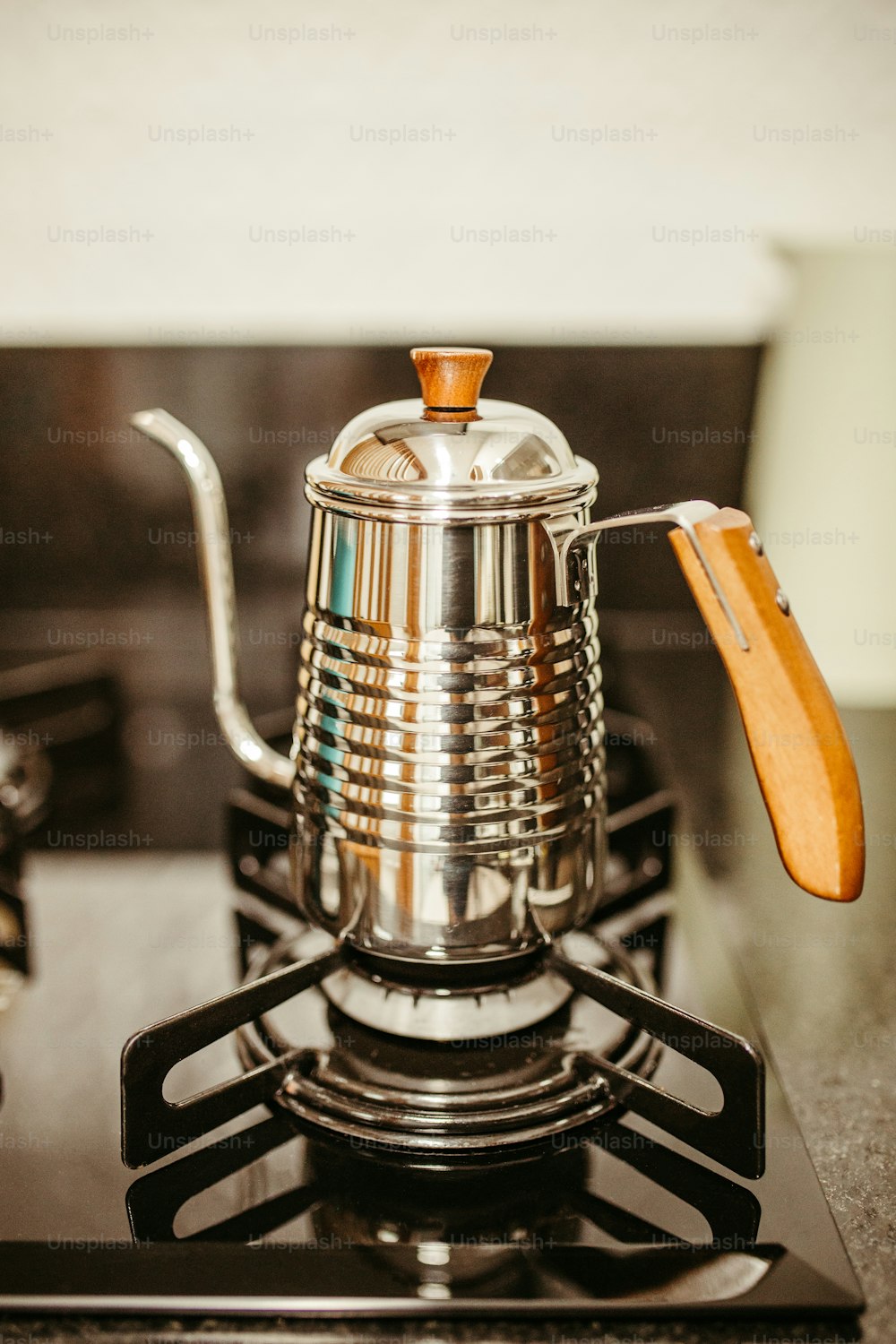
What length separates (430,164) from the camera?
86cm

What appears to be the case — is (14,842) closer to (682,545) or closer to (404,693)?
(404,693)

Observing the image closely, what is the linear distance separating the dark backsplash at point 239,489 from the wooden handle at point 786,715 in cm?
42

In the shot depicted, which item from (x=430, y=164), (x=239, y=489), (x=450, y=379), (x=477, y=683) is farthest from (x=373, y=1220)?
(x=430, y=164)

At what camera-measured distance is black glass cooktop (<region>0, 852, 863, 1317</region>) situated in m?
0.38

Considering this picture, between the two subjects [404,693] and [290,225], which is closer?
[404,693]

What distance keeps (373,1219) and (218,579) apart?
12.1 inches

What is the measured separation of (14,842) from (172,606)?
0.31 metres

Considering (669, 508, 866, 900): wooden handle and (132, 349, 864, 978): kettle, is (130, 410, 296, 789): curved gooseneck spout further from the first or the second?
(669, 508, 866, 900): wooden handle

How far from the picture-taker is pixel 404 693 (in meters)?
0.47

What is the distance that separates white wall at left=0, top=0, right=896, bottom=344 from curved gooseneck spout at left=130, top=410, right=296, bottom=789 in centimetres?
41

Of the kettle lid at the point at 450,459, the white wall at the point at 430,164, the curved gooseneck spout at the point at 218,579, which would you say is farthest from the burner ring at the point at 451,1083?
the white wall at the point at 430,164

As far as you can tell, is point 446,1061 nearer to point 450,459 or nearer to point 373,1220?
point 373,1220

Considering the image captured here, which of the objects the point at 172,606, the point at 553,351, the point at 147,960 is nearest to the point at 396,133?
the point at 553,351

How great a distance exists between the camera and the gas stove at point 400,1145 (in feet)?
1.28
